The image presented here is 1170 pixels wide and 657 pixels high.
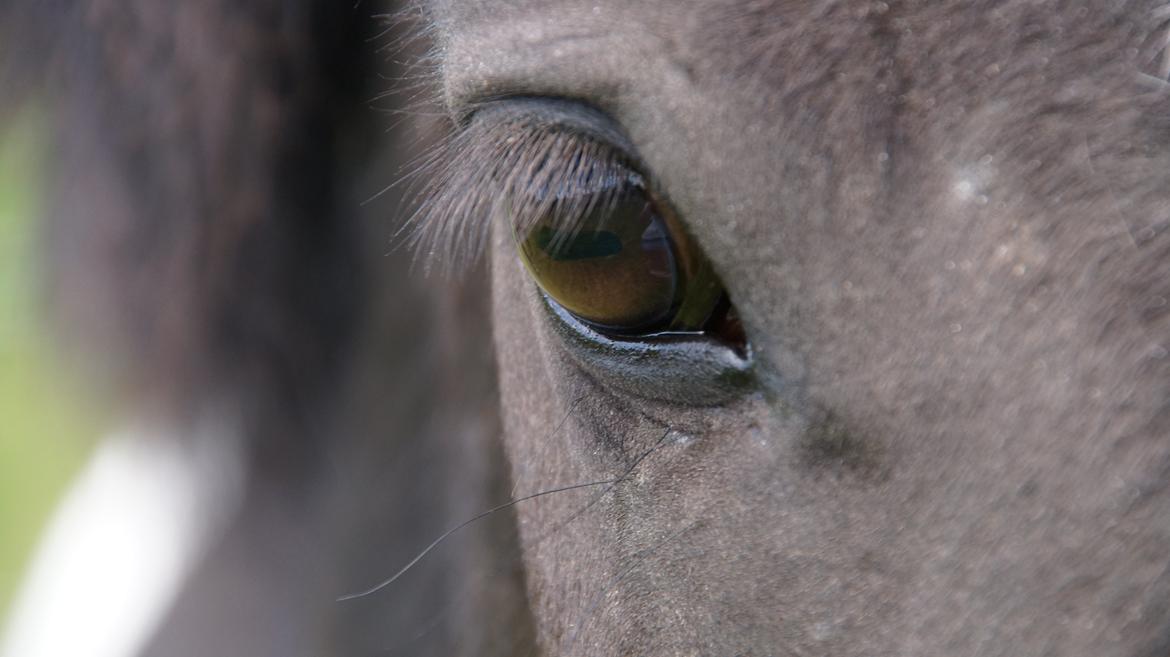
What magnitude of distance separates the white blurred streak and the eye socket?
1.26m

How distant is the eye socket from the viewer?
39.4 inches

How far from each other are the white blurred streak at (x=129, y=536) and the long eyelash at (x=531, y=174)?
45.3 inches

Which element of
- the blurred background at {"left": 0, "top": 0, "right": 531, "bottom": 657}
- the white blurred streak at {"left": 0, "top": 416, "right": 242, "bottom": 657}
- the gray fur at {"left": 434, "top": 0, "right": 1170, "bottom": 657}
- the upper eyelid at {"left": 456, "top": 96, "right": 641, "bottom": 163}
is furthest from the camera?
the white blurred streak at {"left": 0, "top": 416, "right": 242, "bottom": 657}

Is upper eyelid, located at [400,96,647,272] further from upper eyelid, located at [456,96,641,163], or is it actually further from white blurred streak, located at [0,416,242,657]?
A: white blurred streak, located at [0,416,242,657]

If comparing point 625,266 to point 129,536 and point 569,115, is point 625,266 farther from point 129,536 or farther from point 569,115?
point 129,536

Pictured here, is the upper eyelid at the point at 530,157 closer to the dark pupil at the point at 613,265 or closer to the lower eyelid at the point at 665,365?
the dark pupil at the point at 613,265

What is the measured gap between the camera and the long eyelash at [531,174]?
3.30 ft

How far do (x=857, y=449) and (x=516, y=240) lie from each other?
401mm

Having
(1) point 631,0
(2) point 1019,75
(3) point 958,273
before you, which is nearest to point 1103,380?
(3) point 958,273

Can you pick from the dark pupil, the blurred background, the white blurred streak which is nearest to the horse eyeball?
the dark pupil

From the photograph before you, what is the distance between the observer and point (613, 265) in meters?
1.06

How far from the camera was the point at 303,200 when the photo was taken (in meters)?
1.96

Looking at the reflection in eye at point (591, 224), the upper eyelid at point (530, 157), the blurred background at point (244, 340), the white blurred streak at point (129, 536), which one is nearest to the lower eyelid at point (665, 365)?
the reflection in eye at point (591, 224)

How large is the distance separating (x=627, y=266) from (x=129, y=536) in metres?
1.64
